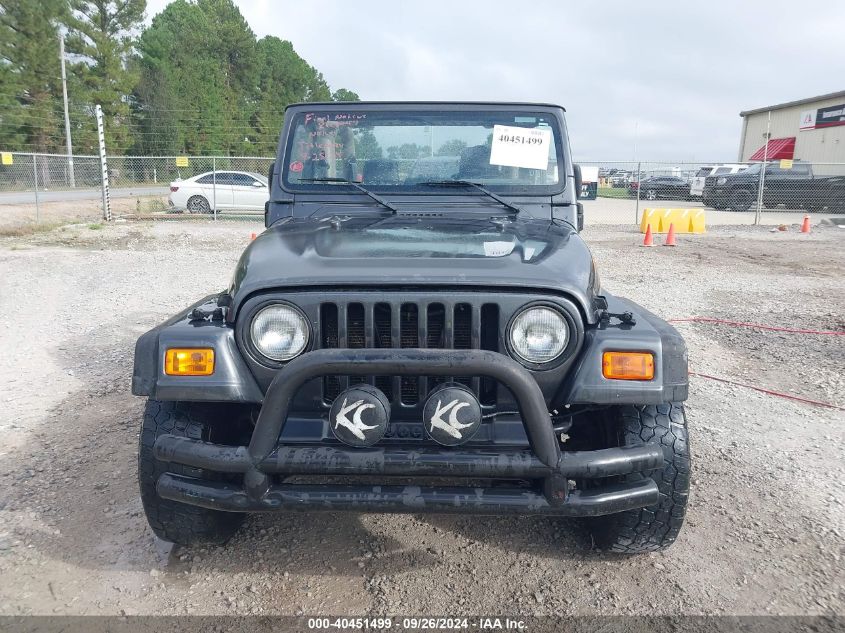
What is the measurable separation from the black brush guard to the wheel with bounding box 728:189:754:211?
71.5 feet

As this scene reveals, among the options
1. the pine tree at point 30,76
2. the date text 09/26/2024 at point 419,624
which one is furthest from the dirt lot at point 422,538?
the pine tree at point 30,76

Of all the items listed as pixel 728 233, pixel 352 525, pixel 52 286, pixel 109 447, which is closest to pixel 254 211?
pixel 52 286

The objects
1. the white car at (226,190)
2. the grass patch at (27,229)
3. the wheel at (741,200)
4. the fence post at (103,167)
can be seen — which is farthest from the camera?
the wheel at (741,200)

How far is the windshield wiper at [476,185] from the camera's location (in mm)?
3354

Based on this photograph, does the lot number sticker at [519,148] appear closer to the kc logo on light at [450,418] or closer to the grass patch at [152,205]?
the kc logo on light at [450,418]

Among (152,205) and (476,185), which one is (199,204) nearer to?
(152,205)

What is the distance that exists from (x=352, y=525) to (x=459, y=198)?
67.0 inches

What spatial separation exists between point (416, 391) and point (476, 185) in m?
1.42

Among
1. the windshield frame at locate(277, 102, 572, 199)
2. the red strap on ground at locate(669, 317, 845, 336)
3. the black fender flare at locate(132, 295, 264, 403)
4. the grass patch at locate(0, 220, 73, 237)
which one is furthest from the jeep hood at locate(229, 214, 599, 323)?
the grass patch at locate(0, 220, 73, 237)

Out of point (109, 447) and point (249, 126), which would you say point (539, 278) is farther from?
point (249, 126)

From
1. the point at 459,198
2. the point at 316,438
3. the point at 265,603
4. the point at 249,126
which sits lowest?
the point at 265,603

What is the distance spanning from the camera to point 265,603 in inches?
96.1

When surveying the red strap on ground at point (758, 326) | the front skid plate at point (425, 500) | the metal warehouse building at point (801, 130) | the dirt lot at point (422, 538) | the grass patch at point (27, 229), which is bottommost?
the dirt lot at point (422, 538)

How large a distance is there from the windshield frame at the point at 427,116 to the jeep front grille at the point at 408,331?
1227 millimetres
